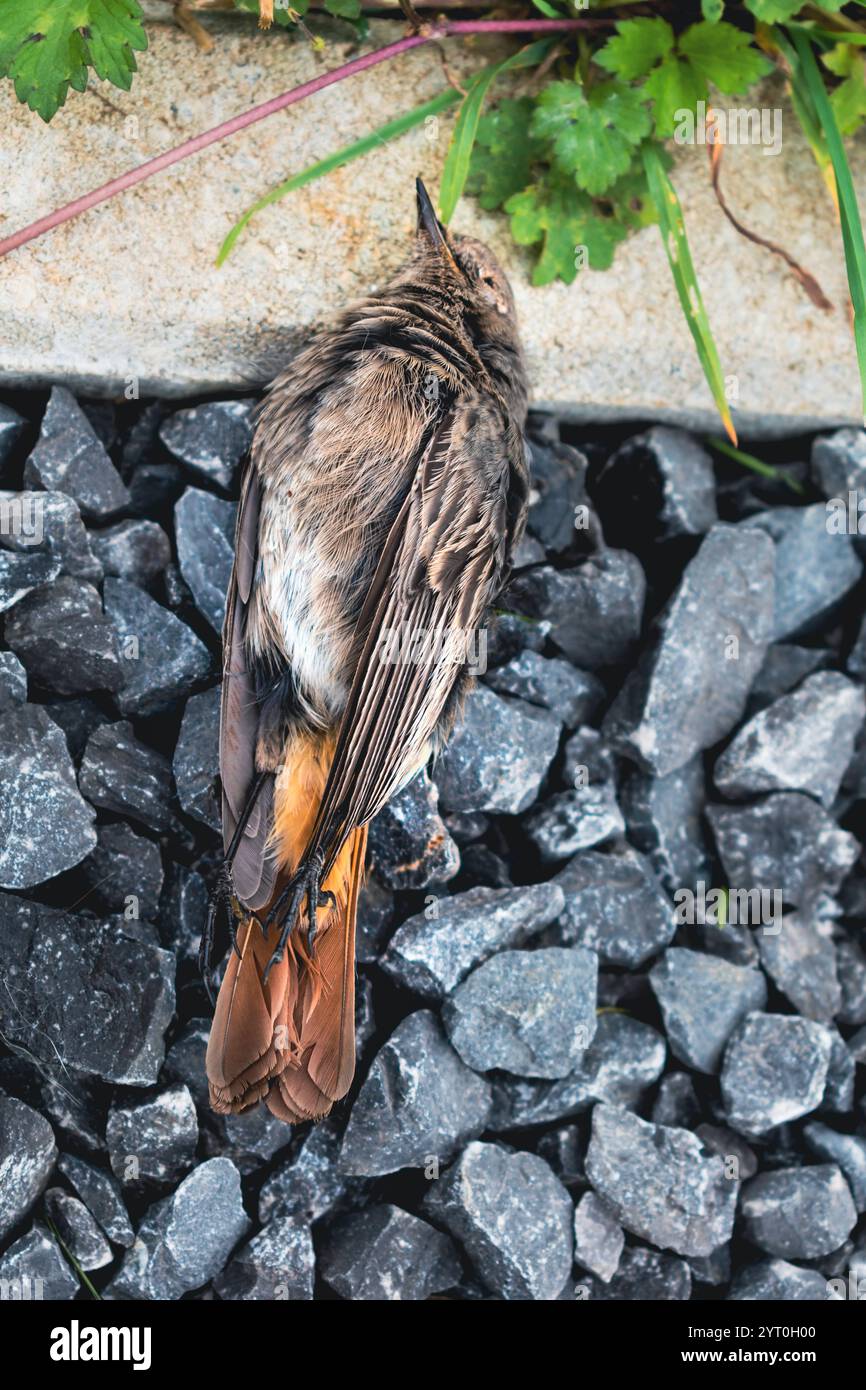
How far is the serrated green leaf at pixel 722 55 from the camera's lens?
3.56 metres

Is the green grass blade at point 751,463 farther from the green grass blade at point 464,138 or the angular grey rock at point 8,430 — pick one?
the angular grey rock at point 8,430

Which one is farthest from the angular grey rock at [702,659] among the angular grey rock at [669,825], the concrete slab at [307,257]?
the concrete slab at [307,257]

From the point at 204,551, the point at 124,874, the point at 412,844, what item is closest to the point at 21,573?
the point at 204,551

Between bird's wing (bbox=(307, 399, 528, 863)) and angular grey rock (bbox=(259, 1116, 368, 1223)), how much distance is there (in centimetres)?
73

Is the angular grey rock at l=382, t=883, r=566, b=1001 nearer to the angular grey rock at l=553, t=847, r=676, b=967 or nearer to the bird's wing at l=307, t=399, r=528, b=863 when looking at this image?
the angular grey rock at l=553, t=847, r=676, b=967

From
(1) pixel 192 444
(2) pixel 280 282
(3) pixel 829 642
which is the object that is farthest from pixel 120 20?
(3) pixel 829 642

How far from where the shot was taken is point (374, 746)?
10.4 ft

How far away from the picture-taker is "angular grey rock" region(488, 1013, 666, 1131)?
343 centimetres

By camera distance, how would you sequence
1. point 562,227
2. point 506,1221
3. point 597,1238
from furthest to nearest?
point 562,227 < point 597,1238 < point 506,1221

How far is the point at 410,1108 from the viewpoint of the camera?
3.26 meters

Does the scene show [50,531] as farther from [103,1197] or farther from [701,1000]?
[701,1000]

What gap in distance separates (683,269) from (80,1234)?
2.91m

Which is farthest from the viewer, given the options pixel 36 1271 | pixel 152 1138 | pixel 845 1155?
pixel 845 1155

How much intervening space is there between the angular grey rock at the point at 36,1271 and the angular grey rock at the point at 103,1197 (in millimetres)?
115
